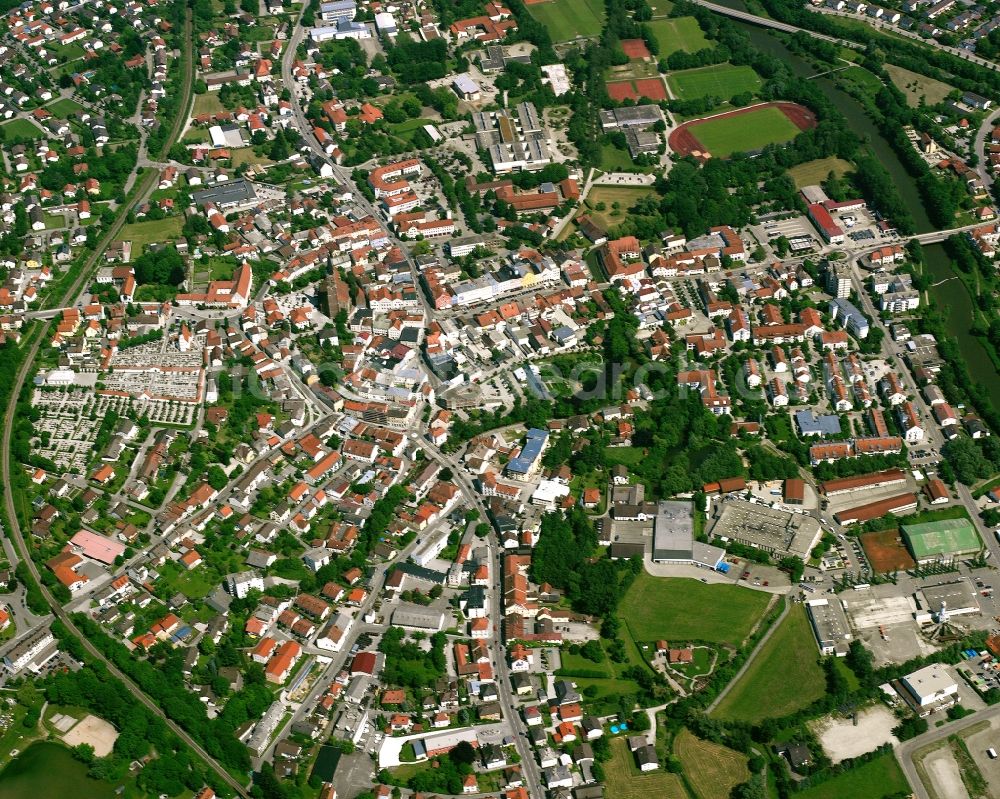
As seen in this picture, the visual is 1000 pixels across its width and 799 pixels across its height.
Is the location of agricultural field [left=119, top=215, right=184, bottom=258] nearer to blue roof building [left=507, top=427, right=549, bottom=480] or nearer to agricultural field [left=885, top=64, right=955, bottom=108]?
blue roof building [left=507, top=427, right=549, bottom=480]

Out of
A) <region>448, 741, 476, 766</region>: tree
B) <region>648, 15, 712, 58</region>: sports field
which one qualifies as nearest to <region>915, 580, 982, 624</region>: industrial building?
<region>448, 741, 476, 766</region>: tree

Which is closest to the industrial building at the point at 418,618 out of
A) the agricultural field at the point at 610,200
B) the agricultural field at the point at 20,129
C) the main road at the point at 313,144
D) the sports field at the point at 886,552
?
the main road at the point at 313,144

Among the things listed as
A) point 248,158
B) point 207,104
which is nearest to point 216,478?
point 248,158

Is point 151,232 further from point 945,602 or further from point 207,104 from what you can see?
point 945,602

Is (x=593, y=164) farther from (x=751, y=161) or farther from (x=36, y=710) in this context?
(x=36, y=710)

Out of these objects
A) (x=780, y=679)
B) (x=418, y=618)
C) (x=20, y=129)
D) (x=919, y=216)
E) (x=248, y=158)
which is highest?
(x=919, y=216)

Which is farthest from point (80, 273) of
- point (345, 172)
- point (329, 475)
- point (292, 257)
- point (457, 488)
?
point (457, 488)

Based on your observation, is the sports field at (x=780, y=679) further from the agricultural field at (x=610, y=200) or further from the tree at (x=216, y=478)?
the agricultural field at (x=610, y=200)

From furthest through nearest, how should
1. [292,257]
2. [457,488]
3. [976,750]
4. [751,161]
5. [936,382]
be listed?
[751,161], [292,257], [936,382], [457,488], [976,750]
